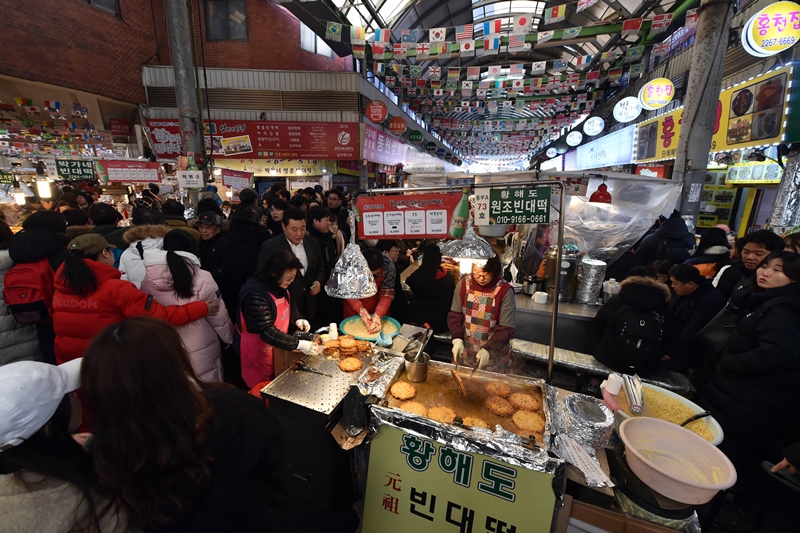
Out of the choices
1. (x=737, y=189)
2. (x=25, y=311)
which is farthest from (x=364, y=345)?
(x=737, y=189)

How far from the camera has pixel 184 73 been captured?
18.9 feet

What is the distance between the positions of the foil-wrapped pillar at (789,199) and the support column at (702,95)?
1282 millimetres

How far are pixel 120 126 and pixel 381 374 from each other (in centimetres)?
1512

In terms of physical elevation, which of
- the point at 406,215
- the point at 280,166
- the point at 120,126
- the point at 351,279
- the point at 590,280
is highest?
the point at 120,126

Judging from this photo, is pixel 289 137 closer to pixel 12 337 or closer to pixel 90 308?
pixel 12 337

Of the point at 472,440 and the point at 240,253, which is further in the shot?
the point at 240,253

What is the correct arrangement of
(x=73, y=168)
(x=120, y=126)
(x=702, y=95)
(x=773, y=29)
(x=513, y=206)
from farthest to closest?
1. (x=120, y=126)
2. (x=73, y=168)
3. (x=702, y=95)
4. (x=773, y=29)
5. (x=513, y=206)

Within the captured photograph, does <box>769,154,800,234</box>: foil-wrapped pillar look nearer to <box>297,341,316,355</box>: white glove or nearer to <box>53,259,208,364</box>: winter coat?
<box>297,341,316,355</box>: white glove

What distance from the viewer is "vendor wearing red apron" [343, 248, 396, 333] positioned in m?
3.42

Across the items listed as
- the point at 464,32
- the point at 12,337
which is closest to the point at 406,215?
the point at 12,337

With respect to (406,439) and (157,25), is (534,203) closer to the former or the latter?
(406,439)

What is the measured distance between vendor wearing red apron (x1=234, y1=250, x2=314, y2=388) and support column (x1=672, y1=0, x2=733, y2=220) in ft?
25.0

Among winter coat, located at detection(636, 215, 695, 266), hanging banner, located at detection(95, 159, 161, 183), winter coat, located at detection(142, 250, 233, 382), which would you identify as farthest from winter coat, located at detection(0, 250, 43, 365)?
winter coat, located at detection(636, 215, 695, 266)

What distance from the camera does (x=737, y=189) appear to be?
8.54 metres
